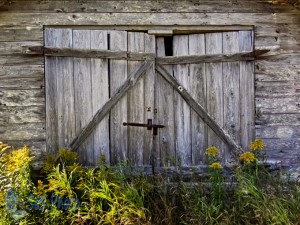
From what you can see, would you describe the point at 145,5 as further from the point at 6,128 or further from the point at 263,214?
the point at 263,214

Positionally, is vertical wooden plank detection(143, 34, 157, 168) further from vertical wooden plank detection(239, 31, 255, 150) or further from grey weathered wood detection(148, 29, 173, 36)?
vertical wooden plank detection(239, 31, 255, 150)

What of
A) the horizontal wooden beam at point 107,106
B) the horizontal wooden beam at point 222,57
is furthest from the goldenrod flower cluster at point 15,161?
the horizontal wooden beam at point 222,57

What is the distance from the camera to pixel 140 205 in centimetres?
493

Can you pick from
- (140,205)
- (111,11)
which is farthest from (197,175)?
(111,11)

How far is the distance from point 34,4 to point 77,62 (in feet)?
3.09

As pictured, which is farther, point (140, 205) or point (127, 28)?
point (127, 28)

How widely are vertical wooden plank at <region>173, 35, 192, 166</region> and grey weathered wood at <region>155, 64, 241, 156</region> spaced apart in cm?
6

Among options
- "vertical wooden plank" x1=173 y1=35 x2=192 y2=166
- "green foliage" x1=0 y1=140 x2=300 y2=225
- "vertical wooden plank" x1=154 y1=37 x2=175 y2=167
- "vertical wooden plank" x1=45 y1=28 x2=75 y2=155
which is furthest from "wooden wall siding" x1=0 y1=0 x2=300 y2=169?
"green foliage" x1=0 y1=140 x2=300 y2=225

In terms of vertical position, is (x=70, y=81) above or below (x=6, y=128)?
above

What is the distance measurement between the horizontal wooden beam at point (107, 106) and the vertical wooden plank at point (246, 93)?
1.30m

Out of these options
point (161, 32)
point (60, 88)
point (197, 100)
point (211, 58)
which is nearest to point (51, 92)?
point (60, 88)

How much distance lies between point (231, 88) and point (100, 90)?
→ 1727mm

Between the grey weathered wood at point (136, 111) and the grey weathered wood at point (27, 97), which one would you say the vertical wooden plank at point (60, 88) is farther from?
the grey weathered wood at point (136, 111)

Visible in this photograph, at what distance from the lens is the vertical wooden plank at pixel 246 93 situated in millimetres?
6020
